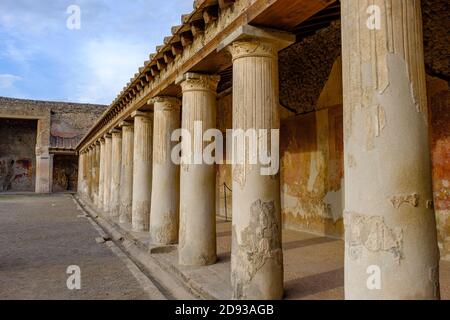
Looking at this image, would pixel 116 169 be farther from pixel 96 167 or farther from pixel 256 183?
pixel 256 183

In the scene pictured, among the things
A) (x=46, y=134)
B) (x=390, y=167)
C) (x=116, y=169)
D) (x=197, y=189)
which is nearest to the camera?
(x=390, y=167)

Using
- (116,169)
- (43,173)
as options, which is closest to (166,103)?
(116,169)

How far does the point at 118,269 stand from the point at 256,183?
2.98 m

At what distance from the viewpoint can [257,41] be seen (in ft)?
12.3

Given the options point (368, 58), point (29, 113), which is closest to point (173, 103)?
point (368, 58)

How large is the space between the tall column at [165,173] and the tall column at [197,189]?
1.41 meters

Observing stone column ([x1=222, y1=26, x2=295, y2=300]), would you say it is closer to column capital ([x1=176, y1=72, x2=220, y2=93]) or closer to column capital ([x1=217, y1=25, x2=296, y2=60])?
column capital ([x1=217, y1=25, x2=296, y2=60])

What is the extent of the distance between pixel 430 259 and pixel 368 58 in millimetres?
1313

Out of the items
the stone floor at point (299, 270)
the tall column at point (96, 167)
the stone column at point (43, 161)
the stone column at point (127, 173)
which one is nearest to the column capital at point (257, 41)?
the stone floor at point (299, 270)

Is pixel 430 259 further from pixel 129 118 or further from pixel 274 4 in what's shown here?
pixel 129 118

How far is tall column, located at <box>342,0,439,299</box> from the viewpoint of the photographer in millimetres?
2115

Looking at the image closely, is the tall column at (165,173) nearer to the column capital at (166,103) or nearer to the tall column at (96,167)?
the column capital at (166,103)

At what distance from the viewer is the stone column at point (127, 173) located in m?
9.77

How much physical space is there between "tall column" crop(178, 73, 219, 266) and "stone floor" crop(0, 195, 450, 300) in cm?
30
